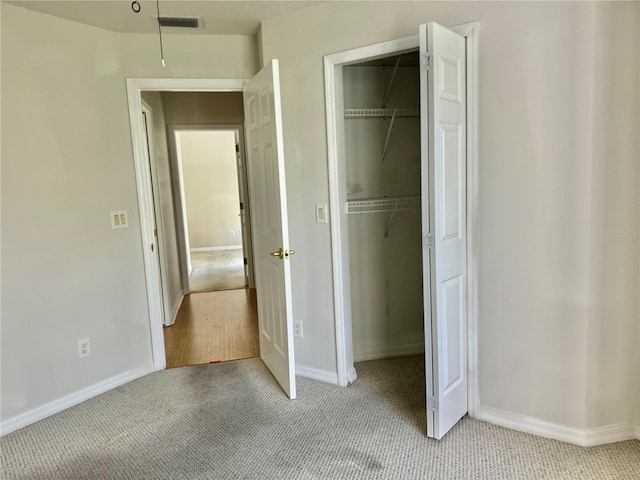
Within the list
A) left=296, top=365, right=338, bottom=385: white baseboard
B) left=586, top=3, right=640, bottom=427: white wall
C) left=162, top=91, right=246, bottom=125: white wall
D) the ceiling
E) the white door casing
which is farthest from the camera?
left=162, top=91, right=246, bottom=125: white wall

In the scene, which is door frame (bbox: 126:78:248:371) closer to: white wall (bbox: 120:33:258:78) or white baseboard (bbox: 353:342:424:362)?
white wall (bbox: 120:33:258:78)

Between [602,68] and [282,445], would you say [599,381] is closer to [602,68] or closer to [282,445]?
[602,68]

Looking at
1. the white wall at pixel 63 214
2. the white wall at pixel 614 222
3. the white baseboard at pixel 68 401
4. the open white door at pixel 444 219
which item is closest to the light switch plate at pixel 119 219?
the white wall at pixel 63 214

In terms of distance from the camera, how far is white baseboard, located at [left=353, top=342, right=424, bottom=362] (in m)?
3.29

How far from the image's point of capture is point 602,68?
6.41 feet

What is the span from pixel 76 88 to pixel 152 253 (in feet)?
3.90

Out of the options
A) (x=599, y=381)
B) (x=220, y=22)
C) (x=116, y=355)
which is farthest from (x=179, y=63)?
(x=599, y=381)

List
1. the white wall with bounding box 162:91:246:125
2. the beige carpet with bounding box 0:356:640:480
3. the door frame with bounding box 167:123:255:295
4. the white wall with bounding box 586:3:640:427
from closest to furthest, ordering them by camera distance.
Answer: the white wall with bounding box 586:3:640:427 < the beige carpet with bounding box 0:356:640:480 < the white wall with bounding box 162:91:246:125 < the door frame with bounding box 167:123:255:295

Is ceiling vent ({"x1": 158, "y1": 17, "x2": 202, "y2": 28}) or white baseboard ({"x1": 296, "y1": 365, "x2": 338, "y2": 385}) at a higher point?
ceiling vent ({"x1": 158, "y1": 17, "x2": 202, "y2": 28})

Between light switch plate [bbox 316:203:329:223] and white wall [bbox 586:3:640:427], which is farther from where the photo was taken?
light switch plate [bbox 316:203:329:223]

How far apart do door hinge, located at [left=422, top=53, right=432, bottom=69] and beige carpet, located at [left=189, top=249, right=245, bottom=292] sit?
4.28m

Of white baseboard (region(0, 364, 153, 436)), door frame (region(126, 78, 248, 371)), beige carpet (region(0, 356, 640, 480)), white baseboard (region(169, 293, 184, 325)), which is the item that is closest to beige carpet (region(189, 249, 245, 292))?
white baseboard (region(169, 293, 184, 325))

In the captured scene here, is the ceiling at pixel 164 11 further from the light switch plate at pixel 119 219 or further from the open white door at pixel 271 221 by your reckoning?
the light switch plate at pixel 119 219

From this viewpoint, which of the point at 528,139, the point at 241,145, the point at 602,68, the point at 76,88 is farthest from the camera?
the point at 241,145
